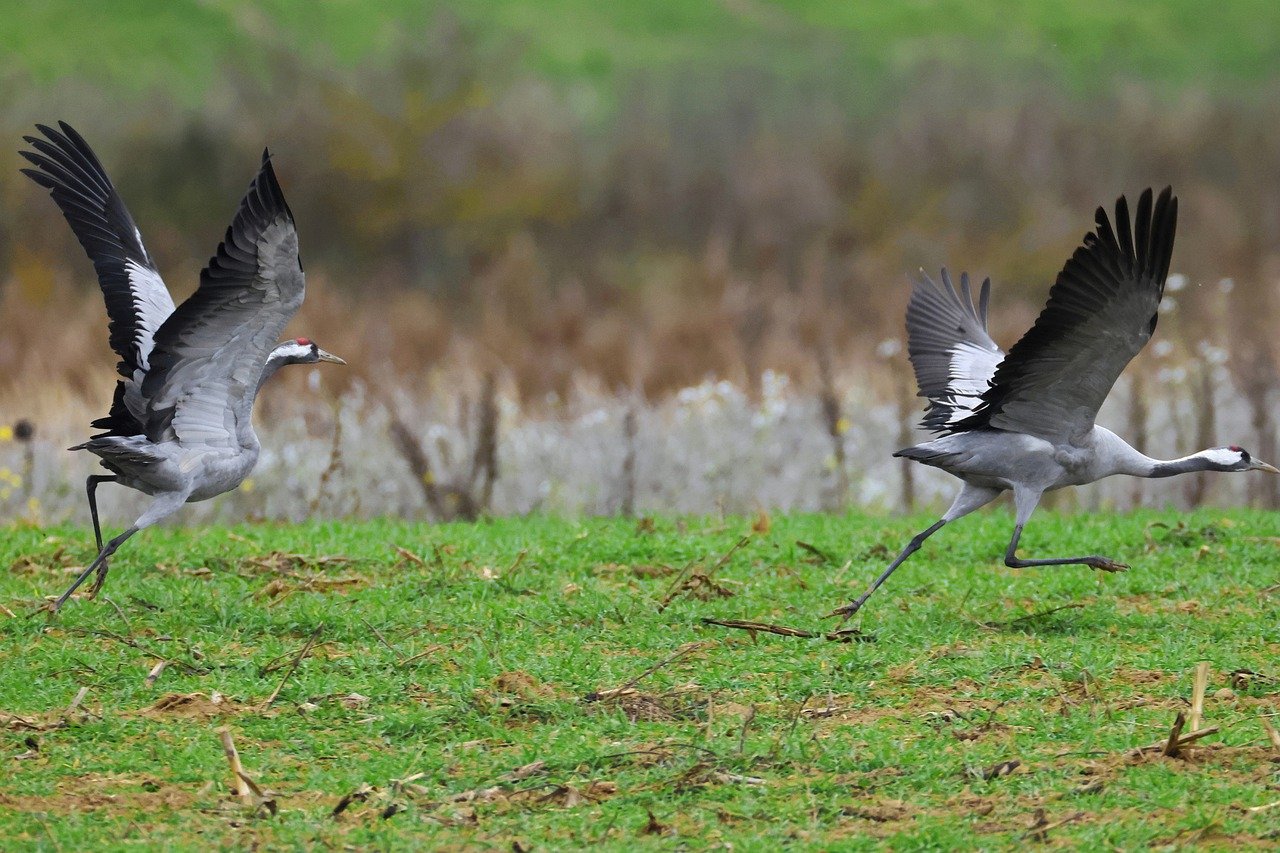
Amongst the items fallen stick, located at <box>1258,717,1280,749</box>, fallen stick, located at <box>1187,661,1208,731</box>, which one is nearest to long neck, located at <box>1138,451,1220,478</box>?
fallen stick, located at <box>1258,717,1280,749</box>

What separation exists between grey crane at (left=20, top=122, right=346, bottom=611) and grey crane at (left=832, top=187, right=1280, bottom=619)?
2.92 meters

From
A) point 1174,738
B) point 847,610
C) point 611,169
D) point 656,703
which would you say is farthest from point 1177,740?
point 611,169

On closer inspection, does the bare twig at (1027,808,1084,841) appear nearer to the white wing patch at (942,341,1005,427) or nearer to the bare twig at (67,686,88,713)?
the bare twig at (67,686,88,713)

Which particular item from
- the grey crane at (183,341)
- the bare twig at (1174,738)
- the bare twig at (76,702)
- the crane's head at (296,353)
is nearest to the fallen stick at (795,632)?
the bare twig at (1174,738)

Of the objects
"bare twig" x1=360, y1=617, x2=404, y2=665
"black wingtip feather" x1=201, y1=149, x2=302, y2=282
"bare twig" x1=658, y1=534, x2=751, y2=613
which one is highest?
"black wingtip feather" x1=201, y1=149, x2=302, y2=282

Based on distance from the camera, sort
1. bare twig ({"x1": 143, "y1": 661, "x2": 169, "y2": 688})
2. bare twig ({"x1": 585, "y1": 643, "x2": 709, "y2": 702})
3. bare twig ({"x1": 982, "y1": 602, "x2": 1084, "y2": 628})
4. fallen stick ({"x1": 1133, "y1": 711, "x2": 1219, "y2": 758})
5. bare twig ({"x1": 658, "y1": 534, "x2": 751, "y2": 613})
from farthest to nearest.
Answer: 1. bare twig ({"x1": 658, "y1": 534, "x2": 751, "y2": 613})
2. bare twig ({"x1": 982, "y1": 602, "x2": 1084, "y2": 628})
3. bare twig ({"x1": 143, "y1": 661, "x2": 169, "y2": 688})
4. bare twig ({"x1": 585, "y1": 643, "x2": 709, "y2": 702})
5. fallen stick ({"x1": 1133, "y1": 711, "x2": 1219, "y2": 758})

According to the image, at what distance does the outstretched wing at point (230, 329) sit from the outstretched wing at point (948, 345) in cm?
342

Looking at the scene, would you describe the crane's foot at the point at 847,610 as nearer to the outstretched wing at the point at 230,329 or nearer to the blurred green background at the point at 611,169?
the outstretched wing at the point at 230,329

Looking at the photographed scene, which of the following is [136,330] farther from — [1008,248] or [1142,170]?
[1142,170]

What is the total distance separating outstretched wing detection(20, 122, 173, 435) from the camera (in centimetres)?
754

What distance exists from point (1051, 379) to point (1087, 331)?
15.3 inches

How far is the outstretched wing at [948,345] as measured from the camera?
841cm

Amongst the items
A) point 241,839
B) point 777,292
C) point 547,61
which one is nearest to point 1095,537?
point 241,839

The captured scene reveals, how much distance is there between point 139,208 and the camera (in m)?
23.0
